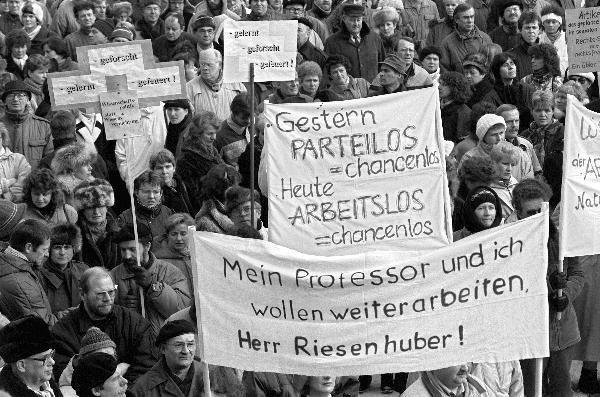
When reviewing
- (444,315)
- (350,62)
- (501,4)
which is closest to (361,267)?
(444,315)

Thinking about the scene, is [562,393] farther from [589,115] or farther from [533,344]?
[533,344]

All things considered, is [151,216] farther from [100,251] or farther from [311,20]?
[311,20]

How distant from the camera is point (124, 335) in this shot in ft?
38.8

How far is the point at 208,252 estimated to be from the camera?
978cm

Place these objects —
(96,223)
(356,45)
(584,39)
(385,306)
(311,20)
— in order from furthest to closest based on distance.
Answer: (311,20)
(356,45)
(584,39)
(96,223)
(385,306)

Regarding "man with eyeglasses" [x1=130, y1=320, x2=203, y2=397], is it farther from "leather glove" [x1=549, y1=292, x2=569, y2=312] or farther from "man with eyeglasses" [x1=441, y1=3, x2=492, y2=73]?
"man with eyeglasses" [x1=441, y1=3, x2=492, y2=73]

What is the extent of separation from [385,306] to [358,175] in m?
2.56

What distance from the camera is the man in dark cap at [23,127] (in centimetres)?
1617

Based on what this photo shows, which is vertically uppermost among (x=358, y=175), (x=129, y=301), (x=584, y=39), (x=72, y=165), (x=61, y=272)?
(x=584, y=39)

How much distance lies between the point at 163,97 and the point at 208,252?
5.17 meters

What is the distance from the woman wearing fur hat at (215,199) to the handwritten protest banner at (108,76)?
0.84 metres

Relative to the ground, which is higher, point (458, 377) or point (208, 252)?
point (208, 252)

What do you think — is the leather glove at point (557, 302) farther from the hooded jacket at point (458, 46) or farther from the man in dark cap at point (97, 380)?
the hooded jacket at point (458, 46)

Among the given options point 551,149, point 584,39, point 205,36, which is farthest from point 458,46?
point 584,39
